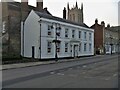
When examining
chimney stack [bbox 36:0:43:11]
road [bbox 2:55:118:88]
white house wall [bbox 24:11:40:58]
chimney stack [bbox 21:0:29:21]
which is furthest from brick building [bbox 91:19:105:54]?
road [bbox 2:55:118:88]

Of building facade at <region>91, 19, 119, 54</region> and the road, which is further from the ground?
building facade at <region>91, 19, 119, 54</region>

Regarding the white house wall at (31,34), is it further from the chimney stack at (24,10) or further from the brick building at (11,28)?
A: the chimney stack at (24,10)

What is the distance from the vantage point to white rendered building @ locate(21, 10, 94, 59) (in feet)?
138

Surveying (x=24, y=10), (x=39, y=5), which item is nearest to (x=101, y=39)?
(x=39, y=5)

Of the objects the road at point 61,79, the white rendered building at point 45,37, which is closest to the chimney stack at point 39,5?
the white rendered building at point 45,37

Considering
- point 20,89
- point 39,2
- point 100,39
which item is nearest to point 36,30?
point 39,2

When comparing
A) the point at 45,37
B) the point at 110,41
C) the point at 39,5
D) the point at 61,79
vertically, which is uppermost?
the point at 39,5

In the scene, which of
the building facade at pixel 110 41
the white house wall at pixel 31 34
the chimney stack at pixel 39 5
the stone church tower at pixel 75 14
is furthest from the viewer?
the stone church tower at pixel 75 14

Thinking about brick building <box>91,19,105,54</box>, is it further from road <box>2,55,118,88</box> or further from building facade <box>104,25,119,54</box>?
road <box>2,55,118,88</box>

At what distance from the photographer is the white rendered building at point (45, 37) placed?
42.1m

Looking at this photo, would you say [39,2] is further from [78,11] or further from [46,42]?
[78,11]

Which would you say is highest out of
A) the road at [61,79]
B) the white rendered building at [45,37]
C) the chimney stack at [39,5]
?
the chimney stack at [39,5]

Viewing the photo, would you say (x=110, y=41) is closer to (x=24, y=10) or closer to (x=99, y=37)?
(x=99, y=37)

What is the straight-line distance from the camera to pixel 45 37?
4269 cm
